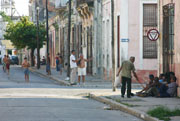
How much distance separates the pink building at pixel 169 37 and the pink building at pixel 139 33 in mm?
8759

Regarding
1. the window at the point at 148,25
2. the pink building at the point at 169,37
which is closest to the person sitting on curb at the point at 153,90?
the pink building at the point at 169,37

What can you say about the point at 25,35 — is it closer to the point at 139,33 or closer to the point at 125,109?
the point at 139,33

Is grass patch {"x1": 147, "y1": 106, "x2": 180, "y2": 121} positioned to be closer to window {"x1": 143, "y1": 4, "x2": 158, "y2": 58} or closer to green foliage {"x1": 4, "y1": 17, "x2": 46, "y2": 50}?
window {"x1": 143, "y1": 4, "x2": 158, "y2": 58}

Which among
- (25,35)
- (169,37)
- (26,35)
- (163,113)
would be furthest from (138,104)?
(26,35)

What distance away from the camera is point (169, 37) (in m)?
25.7

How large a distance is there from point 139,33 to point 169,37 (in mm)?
10245

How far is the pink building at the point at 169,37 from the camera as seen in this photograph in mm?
23984

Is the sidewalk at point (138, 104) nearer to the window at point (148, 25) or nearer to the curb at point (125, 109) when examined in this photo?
the curb at point (125, 109)

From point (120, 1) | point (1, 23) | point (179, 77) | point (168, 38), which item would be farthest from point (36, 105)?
point (1, 23)

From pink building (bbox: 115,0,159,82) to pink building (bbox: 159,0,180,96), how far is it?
876cm

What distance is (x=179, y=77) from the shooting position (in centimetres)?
2353

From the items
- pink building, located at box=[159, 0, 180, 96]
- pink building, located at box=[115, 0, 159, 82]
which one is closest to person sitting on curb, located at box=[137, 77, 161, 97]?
pink building, located at box=[159, 0, 180, 96]

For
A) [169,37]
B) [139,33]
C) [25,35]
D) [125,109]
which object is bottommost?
[125,109]

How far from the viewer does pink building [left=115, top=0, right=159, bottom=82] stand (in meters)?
35.9
